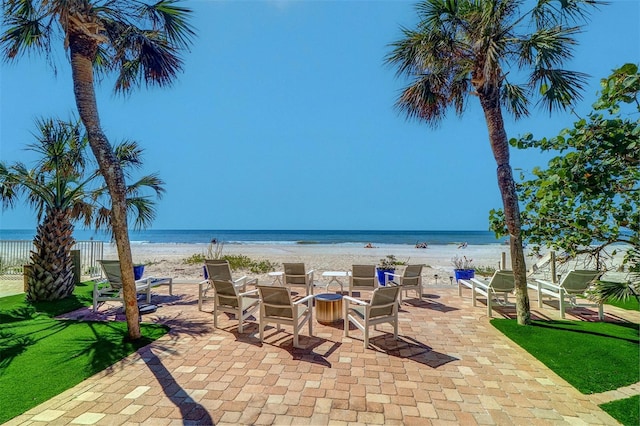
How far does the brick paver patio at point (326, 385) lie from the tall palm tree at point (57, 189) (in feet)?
14.5

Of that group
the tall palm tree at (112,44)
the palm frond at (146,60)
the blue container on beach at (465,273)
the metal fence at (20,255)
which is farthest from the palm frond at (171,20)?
the blue container on beach at (465,273)

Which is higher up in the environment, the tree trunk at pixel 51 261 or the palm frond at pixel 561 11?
the palm frond at pixel 561 11

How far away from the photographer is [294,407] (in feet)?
8.98

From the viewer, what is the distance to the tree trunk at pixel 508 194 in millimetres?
5188

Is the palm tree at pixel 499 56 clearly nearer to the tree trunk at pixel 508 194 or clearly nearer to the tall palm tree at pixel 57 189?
the tree trunk at pixel 508 194

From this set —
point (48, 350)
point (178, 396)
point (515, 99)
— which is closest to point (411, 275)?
point (515, 99)

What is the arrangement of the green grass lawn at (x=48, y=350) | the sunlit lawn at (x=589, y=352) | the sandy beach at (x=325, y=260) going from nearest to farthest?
the green grass lawn at (x=48, y=350) < the sunlit lawn at (x=589, y=352) < the sandy beach at (x=325, y=260)

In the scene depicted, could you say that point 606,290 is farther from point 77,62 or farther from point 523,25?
point 77,62

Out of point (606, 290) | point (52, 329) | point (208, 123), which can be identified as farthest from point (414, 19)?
point (208, 123)

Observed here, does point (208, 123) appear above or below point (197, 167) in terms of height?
below

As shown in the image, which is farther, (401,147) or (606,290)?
(401,147)

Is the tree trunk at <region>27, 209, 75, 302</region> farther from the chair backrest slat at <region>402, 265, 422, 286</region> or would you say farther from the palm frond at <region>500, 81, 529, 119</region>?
the palm frond at <region>500, 81, 529, 119</region>

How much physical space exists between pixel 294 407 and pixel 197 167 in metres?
89.0

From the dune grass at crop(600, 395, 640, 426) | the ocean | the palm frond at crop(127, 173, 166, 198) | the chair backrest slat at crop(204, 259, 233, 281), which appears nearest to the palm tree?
the dune grass at crop(600, 395, 640, 426)
